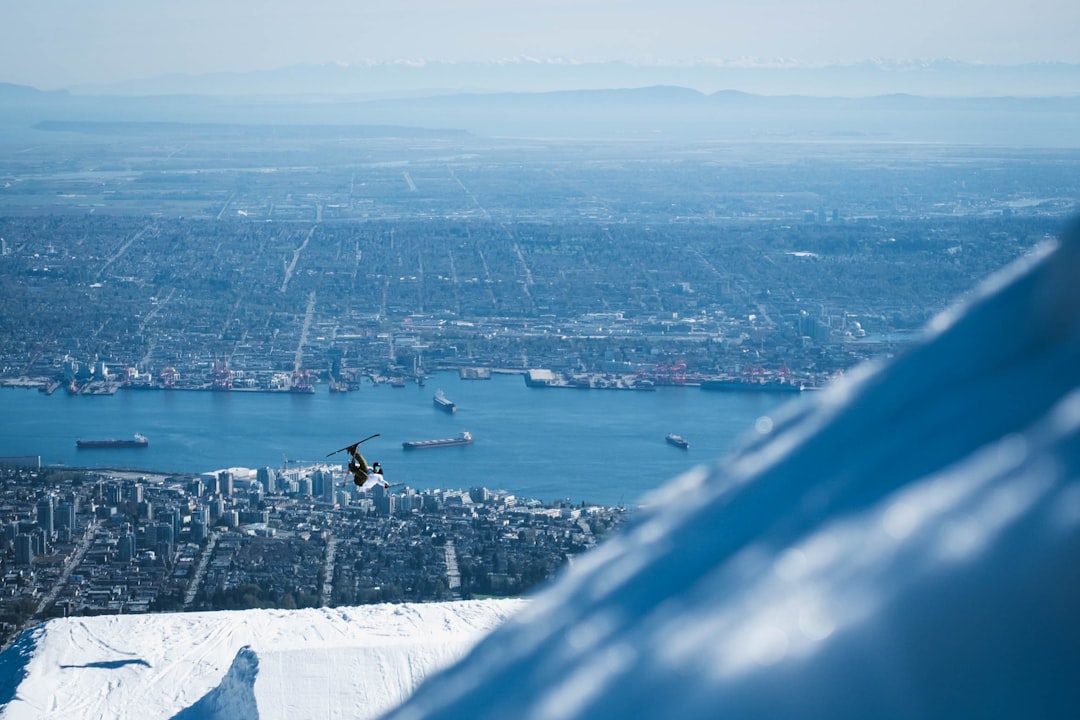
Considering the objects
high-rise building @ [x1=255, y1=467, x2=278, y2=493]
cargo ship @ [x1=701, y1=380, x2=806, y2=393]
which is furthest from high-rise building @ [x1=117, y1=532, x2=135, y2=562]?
cargo ship @ [x1=701, y1=380, x2=806, y2=393]

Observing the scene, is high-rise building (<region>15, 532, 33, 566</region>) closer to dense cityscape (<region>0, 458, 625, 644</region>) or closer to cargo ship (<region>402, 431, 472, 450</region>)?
dense cityscape (<region>0, 458, 625, 644</region>)

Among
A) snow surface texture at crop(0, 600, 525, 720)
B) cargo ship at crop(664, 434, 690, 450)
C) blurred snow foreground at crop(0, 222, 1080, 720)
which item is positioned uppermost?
blurred snow foreground at crop(0, 222, 1080, 720)

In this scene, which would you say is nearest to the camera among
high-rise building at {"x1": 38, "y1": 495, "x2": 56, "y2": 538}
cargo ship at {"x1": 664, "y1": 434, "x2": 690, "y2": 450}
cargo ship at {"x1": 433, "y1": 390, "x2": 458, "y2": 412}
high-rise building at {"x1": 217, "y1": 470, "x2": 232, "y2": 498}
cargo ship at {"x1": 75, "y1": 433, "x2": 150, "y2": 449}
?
high-rise building at {"x1": 38, "y1": 495, "x2": 56, "y2": 538}

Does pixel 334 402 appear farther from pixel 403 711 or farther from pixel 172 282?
pixel 403 711

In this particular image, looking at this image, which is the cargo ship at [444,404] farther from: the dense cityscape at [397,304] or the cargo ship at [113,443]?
the cargo ship at [113,443]

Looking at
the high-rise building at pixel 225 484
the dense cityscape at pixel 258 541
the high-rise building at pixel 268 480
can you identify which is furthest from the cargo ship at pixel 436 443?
the high-rise building at pixel 225 484

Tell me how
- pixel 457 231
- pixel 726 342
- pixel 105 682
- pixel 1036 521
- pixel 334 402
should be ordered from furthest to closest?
pixel 457 231 → pixel 726 342 → pixel 334 402 → pixel 105 682 → pixel 1036 521

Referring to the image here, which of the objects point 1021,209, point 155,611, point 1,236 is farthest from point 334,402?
point 1021,209
